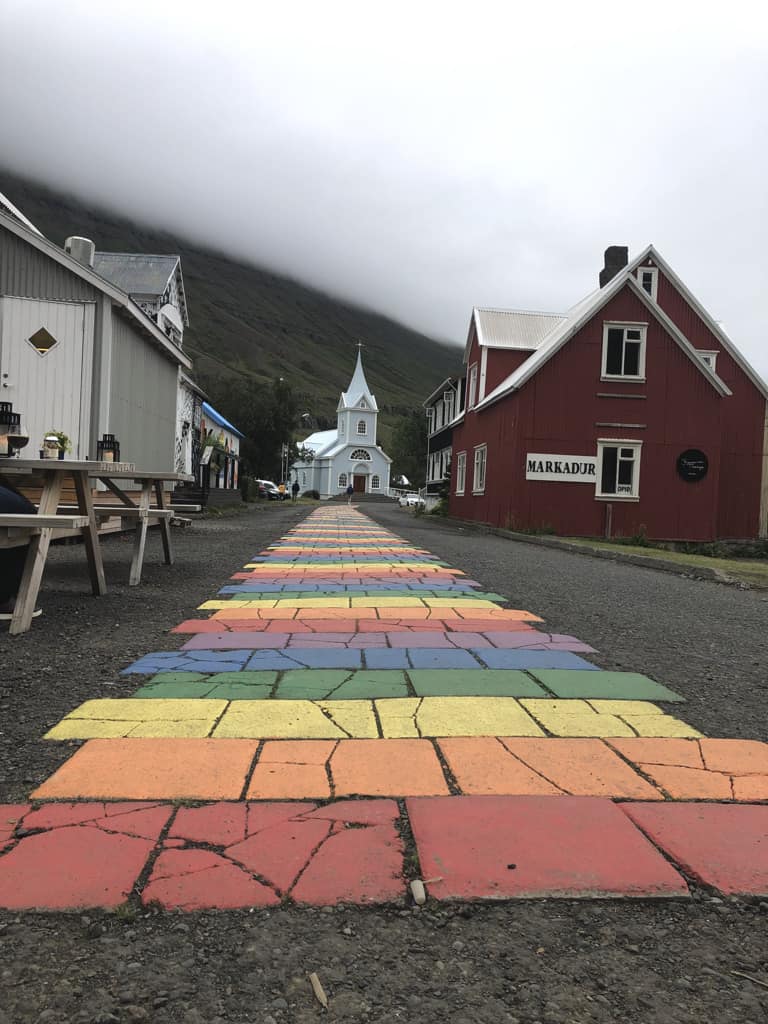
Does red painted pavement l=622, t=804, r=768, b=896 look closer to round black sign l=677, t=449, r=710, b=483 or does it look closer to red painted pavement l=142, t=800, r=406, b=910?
red painted pavement l=142, t=800, r=406, b=910

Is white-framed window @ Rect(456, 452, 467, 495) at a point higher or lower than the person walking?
higher

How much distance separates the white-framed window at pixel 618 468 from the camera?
65.0 feet

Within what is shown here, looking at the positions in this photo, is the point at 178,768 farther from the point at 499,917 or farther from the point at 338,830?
the point at 499,917

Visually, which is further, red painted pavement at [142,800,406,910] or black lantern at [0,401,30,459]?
black lantern at [0,401,30,459]

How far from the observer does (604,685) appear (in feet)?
11.9

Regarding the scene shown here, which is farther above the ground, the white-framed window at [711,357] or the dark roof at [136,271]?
the dark roof at [136,271]

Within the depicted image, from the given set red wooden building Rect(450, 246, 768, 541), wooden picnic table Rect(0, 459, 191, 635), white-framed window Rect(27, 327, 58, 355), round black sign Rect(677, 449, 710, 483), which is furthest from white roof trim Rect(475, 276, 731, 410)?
wooden picnic table Rect(0, 459, 191, 635)

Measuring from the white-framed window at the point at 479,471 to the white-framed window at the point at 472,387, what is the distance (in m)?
2.34

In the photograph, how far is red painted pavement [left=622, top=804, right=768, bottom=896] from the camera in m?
1.82

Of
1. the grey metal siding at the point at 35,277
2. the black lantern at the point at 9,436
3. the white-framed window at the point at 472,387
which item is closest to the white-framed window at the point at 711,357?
the white-framed window at the point at 472,387

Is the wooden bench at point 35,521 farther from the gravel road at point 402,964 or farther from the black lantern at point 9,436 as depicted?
the gravel road at point 402,964

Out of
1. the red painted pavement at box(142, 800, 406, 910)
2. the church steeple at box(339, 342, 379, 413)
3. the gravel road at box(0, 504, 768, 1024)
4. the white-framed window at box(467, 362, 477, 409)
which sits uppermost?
the church steeple at box(339, 342, 379, 413)

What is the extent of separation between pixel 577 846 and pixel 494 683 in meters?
1.66

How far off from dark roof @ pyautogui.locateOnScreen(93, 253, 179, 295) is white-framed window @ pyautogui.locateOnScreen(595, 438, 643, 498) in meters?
14.2
